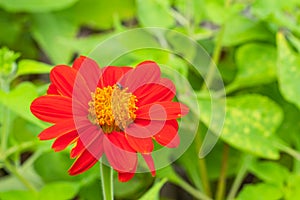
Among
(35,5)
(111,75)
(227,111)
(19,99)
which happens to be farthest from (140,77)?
(35,5)

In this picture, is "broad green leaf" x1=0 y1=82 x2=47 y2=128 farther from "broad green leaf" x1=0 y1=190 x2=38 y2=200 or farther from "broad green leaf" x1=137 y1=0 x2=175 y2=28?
"broad green leaf" x1=137 y1=0 x2=175 y2=28

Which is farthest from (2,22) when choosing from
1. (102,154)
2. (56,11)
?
(102,154)

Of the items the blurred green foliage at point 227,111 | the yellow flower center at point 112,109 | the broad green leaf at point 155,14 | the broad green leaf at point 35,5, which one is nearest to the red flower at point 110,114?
the yellow flower center at point 112,109

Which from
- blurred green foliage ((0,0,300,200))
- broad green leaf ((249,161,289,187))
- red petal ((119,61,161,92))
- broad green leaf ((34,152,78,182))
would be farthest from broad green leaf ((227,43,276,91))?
red petal ((119,61,161,92))

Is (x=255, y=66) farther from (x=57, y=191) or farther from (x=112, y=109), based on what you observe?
(x=112, y=109)

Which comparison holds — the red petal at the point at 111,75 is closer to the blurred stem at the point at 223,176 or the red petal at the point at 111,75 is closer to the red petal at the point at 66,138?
the red petal at the point at 66,138
